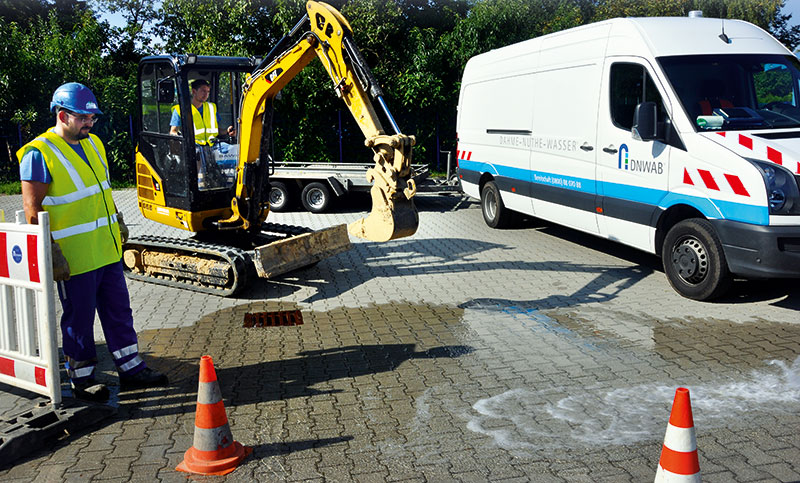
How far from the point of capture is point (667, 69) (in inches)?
312

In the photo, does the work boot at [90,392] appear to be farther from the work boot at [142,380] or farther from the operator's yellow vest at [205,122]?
the operator's yellow vest at [205,122]

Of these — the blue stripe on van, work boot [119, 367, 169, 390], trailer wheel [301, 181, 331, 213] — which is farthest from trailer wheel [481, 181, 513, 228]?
work boot [119, 367, 169, 390]

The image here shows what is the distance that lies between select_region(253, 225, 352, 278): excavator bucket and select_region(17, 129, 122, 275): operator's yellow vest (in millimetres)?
2791

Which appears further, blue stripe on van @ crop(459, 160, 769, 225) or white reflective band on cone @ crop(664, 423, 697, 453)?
blue stripe on van @ crop(459, 160, 769, 225)

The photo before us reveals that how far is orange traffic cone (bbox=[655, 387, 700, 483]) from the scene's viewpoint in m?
3.28

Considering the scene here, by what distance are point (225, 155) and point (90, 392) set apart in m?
5.03

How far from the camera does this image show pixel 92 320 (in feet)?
17.5

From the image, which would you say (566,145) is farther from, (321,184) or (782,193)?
(321,184)

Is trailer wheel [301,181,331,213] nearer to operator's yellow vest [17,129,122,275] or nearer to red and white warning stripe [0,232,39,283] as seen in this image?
operator's yellow vest [17,129,122,275]

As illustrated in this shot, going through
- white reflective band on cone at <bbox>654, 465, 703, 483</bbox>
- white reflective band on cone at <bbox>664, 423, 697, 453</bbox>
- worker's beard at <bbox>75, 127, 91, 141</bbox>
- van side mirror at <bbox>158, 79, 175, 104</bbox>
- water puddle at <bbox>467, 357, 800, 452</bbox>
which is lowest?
water puddle at <bbox>467, 357, 800, 452</bbox>

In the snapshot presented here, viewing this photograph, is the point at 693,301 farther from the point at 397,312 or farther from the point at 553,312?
the point at 397,312

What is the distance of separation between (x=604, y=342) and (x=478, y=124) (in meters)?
6.70

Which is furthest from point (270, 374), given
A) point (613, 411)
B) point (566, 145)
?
point (566, 145)

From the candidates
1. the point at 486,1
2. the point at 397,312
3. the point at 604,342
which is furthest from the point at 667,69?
the point at 486,1
